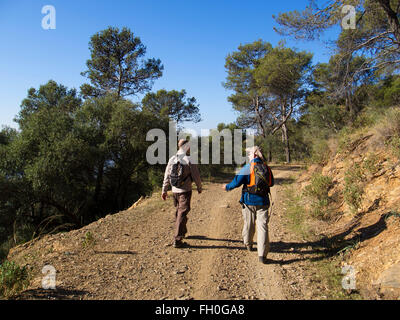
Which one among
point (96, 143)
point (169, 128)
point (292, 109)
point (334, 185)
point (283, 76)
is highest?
point (283, 76)

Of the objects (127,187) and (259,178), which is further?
(127,187)

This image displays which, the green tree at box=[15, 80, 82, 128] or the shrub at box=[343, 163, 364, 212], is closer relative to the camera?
the shrub at box=[343, 163, 364, 212]

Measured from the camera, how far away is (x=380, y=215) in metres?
4.21

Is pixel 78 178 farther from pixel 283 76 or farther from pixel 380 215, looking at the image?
pixel 283 76

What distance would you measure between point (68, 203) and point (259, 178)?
36.5ft

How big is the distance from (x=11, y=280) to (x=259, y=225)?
3393mm

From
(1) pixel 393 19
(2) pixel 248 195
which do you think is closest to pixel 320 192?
(2) pixel 248 195

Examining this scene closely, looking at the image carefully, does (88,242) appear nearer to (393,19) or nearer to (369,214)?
(369,214)

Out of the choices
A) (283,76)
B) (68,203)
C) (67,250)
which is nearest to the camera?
(67,250)

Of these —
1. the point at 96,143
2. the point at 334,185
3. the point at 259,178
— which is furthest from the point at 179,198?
the point at 96,143

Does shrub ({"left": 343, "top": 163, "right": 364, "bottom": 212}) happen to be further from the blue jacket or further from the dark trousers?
the dark trousers

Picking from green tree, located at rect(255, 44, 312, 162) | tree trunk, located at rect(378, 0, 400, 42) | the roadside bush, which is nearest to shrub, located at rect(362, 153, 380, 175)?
the roadside bush

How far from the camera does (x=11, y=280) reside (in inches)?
119

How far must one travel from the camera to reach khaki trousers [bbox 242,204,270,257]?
3877mm
